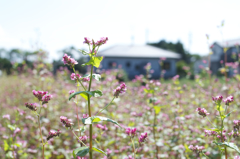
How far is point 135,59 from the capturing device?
92.2 ft

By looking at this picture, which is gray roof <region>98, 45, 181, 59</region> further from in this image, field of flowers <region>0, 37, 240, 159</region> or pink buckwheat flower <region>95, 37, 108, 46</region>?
pink buckwheat flower <region>95, 37, 108, 46</region>

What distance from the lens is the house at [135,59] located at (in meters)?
26.8

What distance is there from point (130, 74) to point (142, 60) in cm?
297

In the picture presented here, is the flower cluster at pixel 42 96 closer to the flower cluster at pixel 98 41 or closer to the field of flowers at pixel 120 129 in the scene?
the field of flowers at pixel 120 129

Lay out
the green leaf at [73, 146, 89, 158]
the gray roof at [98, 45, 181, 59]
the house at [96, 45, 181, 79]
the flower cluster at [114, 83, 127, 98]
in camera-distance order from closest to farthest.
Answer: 1. the green leaf at [73, 146, 89, 158]
2. the flower cluster at [114, 83, 127, 98]
3. the house at [96, 45, 181, 79]
4. the gray roof at [98, 45, 181, 59]

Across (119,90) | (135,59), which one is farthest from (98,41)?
(135,59)

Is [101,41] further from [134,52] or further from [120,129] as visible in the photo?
[134,52]

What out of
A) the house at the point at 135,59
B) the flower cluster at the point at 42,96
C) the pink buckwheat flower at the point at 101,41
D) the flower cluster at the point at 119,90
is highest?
the house at the point at 135,59

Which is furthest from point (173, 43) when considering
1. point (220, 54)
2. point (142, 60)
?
point (142, 60)

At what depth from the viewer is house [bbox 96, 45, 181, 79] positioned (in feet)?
88.0

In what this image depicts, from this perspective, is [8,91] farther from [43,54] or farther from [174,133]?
[174,133]

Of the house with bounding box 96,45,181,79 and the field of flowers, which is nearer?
the field of flowers

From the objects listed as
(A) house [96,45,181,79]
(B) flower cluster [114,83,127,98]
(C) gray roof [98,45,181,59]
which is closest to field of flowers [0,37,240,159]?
(B) flower cluster [114,83,127,98]

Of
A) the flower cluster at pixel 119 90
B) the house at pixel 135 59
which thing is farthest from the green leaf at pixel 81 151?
the house at pixel 135 59
